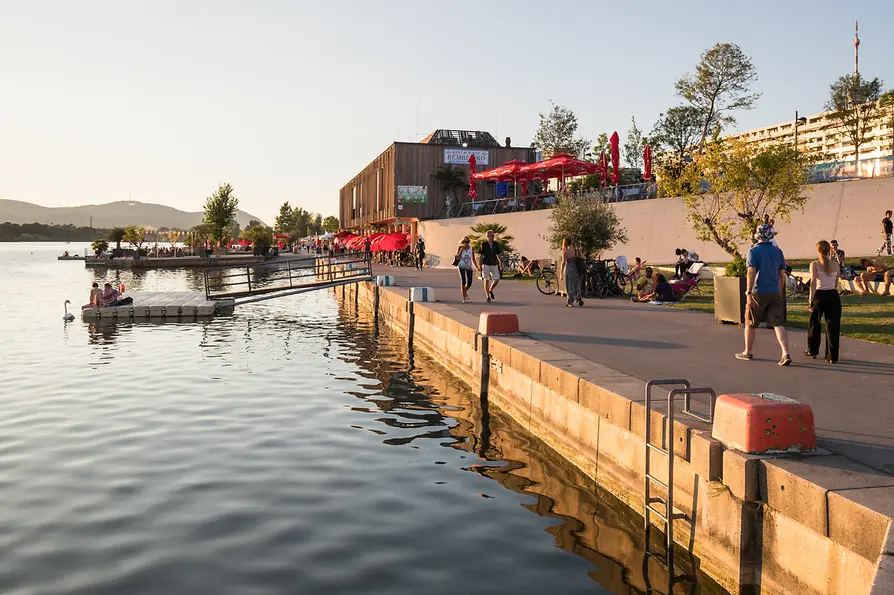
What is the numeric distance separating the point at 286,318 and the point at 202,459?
17807 mm

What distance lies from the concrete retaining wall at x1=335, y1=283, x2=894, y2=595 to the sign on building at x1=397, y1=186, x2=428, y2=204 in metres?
50.2

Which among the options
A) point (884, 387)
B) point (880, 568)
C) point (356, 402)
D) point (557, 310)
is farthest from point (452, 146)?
point (880, 568)

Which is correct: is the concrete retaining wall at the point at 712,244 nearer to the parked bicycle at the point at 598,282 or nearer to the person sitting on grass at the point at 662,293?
the parked bicycle at the point at 598,282

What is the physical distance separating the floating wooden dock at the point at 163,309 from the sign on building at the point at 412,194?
104ft

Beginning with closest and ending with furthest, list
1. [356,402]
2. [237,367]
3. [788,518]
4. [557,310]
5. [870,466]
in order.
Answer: [788,518]
[870,466]
[356,402]
[237,367]
[557,310]

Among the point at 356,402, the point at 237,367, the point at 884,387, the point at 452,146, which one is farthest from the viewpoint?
the point at 452,146

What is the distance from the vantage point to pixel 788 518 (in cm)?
462

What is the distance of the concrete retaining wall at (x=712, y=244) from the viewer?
26859 millimetres

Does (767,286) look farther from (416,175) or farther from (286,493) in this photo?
(416,175)

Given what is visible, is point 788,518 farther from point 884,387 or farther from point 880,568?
point 884,387

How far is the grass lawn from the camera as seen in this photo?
12172 millimetres

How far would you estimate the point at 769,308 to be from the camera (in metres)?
9.43

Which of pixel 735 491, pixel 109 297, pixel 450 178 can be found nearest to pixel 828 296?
pixel 735 491

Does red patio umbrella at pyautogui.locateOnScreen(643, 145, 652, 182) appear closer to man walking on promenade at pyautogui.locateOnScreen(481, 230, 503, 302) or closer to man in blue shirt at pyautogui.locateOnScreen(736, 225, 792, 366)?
man walking on promenade at pyautogui.locateOnScreen(481, 230, 503, 302)
